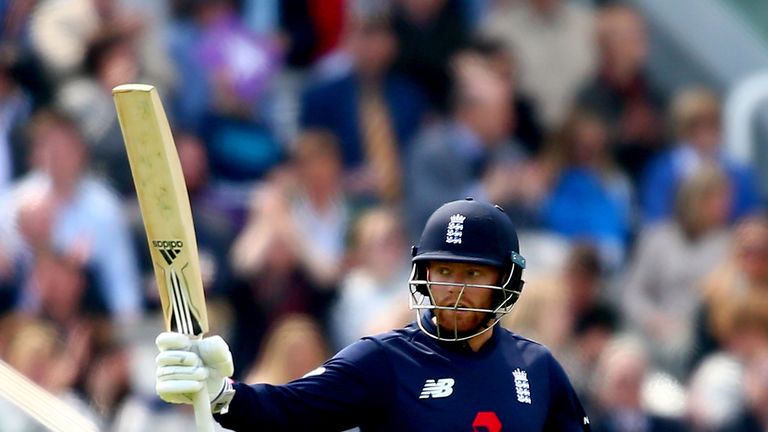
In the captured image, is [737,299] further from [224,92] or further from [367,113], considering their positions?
[224,92]

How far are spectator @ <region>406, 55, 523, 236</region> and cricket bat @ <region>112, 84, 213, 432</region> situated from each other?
15.0 feet

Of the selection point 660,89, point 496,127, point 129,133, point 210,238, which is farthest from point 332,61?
point 129,133

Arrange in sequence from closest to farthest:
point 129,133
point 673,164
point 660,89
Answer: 1. point 129,133
2. point 673,164
3. point 660,89

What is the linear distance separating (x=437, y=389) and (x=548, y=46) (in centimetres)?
586

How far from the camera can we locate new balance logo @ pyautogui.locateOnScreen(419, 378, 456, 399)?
5.23 metres

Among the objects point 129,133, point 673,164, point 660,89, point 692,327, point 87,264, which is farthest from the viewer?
point 660,89

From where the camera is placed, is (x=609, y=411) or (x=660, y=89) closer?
(x=609, y=411)

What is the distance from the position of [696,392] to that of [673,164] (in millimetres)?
1558

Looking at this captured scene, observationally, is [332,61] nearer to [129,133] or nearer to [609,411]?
[609,411]

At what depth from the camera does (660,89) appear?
1154cm

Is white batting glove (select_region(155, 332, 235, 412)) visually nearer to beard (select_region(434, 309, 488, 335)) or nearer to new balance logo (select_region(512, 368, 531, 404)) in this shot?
beard (select_region(434, 309, 488, 335))

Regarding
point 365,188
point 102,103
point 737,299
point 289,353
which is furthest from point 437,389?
point 737,299

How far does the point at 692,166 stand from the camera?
10773 mm

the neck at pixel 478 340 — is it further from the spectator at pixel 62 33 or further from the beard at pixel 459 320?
Result: the spectator at pixel 62 33
